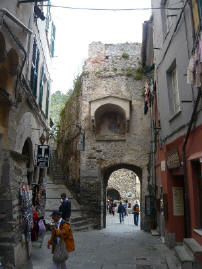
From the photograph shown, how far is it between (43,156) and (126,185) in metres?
18.6

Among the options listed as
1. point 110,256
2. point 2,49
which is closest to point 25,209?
point 110,256

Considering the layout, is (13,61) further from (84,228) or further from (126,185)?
(126,185)

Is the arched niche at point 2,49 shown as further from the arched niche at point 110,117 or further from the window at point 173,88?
the arched niche at point 110,117

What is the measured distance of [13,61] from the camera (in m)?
5.66

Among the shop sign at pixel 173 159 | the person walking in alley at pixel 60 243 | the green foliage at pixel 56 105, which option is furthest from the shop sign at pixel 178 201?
the green foliage at pixel 56 105

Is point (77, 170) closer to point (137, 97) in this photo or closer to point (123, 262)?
point (137, 97)

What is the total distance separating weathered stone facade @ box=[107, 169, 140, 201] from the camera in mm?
25547

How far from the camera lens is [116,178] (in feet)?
85.6

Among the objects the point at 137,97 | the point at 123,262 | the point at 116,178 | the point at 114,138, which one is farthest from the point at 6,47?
the point at 116,178

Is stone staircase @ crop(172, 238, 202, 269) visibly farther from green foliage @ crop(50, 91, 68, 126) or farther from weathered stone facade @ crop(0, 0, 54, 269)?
green foliage @ crop(50, 91, 68, 126)

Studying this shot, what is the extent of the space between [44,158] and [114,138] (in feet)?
18.8

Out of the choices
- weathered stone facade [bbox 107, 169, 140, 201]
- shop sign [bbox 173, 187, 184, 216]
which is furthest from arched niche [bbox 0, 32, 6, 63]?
weathered stone facade [bbox 107, 169, 140, 201]

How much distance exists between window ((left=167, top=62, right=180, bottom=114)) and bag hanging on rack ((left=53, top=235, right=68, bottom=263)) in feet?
16.3

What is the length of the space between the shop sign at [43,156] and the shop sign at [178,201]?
4236 millimetres
